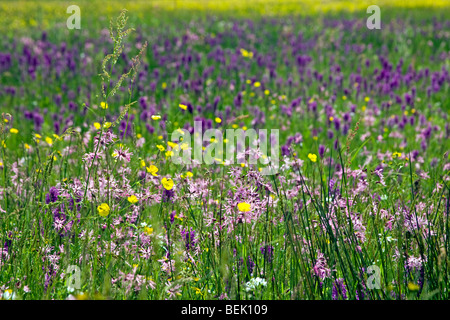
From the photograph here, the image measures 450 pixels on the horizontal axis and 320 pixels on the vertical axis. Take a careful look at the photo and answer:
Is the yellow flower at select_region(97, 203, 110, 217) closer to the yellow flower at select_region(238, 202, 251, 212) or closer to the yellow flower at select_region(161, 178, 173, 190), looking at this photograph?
the yellow flower at select_region(161, 178, 173, 190)

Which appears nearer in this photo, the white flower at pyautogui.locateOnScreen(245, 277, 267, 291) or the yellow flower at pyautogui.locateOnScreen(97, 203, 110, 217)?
the white flower at pyautogui.locateOnScreen(245, 277, 267, 291)

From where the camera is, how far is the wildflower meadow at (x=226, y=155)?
7.36 ft

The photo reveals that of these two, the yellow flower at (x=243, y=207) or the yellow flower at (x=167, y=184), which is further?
the yellow flower at (x=167, y=184)

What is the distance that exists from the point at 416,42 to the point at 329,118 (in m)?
6.23

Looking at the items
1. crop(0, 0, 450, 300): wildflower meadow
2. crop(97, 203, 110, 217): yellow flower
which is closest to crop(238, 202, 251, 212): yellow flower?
crop(0, 0, 450, 300): wildflower meadow

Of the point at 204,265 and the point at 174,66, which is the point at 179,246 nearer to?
the point at 204,265

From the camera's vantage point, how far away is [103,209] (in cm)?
235

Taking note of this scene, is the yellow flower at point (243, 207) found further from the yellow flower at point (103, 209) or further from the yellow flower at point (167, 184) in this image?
the yellow flower at point (103, 209)

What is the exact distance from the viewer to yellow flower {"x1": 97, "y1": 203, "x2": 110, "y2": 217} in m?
2.33
